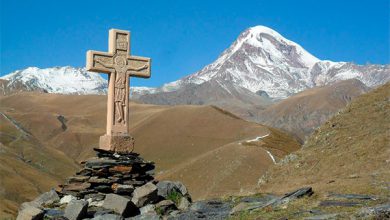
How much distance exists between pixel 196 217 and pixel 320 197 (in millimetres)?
3371

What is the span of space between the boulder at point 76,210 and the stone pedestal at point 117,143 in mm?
4283

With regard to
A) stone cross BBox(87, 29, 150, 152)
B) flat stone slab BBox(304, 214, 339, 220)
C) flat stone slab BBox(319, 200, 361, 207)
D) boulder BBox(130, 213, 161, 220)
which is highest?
stone cross BBox(87, 29, 150, 152)

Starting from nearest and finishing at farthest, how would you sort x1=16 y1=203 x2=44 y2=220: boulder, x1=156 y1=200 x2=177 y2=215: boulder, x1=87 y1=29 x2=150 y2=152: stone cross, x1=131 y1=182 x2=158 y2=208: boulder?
x1=16 y1=203 x2=44 y2=220: boulder → x1=156 y1=200 x2=177 y2=215: boulder → x1=131 y1=182 x2=158 y2=208: boulder → x1=87 y1=29 x2=150 y2=152: stone cross

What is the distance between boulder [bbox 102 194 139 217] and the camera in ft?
55.5

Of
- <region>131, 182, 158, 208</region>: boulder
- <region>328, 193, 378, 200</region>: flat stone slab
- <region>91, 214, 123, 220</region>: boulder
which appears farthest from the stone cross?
<region>328, 193, 378, 200</region>: flat stone slab

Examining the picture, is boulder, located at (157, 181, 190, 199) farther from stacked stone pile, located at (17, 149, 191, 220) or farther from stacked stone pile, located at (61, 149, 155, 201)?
stacked stone pile, located at (61, 149, 155, 201)

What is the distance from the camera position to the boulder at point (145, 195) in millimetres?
17859

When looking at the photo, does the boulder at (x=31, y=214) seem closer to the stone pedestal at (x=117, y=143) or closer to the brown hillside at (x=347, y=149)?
the stone pedestal at (x=117, y=143)

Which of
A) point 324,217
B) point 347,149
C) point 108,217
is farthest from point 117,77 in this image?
point 347,149

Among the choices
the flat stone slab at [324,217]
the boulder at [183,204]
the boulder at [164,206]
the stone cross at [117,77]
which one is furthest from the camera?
the stone cross at [117,77]

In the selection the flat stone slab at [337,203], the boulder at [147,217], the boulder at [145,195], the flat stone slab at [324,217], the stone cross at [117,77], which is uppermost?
the stone cross at [117,77]

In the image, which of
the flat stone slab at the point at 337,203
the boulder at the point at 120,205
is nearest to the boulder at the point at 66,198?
the boulder at the point at 120,205

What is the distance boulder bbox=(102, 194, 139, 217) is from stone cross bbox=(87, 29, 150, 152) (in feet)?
11.3

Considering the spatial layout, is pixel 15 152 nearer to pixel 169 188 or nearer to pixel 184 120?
pixel 184 120
